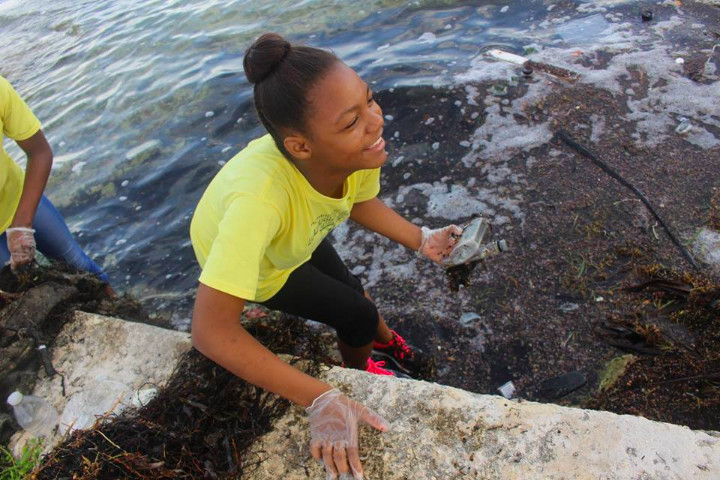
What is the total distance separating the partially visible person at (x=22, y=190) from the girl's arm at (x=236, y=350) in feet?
6.71

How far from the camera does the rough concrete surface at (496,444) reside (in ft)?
5.43

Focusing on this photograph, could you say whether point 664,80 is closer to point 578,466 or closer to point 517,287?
point 517,287

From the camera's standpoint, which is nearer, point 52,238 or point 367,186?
point 367,186

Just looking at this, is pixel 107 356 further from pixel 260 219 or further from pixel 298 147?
pixel 298 147

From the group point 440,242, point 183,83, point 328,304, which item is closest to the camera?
point 328,304

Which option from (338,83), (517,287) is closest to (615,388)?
(517,287)

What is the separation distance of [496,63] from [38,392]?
5.66 m

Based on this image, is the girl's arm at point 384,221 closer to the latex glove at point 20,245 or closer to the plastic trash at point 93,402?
the plastic trash at point 93,402

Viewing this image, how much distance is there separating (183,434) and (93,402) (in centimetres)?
72

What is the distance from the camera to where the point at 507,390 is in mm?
2963

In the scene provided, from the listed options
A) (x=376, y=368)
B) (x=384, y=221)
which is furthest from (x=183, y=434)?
(x=384, y=221)

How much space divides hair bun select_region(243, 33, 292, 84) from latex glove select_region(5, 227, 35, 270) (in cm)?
223

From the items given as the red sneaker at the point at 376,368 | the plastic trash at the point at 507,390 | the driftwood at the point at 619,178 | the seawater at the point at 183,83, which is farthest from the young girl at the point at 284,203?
the driftwood at the point at 619,178

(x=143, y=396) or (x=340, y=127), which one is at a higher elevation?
(x=340, y=127)
